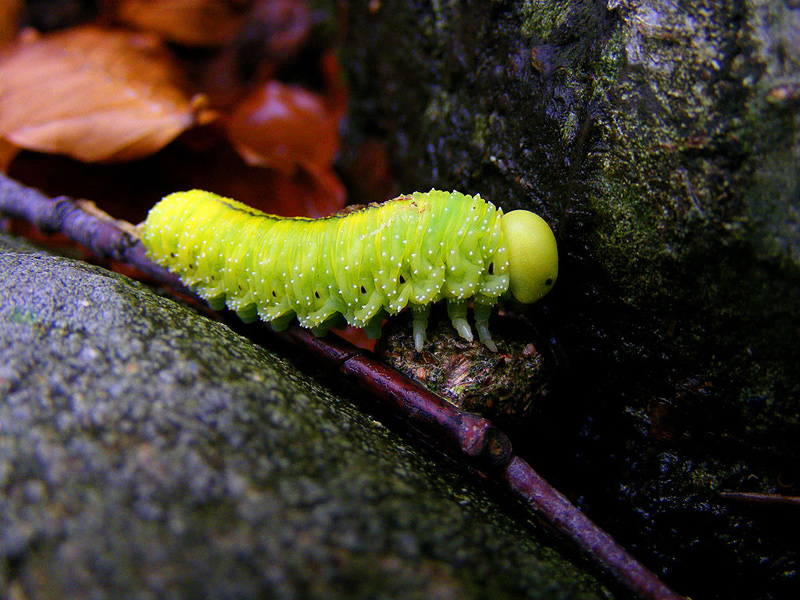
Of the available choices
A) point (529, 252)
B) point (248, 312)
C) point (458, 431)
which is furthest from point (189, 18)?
point (458, 431)

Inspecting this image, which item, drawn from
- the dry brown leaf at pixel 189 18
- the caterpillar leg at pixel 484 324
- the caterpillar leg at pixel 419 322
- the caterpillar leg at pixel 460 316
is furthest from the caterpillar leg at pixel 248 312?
the dry brown leaf at pixel 189 18

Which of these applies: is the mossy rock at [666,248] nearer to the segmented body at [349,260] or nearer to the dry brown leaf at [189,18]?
the segmented body at [349,260]

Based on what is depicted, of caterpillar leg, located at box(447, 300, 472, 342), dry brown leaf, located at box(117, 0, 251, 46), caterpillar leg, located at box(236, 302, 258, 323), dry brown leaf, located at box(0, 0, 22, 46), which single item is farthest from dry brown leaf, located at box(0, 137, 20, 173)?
caterpillar leg, located at box(447, 300, 472, 342)

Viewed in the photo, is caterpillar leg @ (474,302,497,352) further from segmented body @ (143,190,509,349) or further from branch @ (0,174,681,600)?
branch @ (0,174,681,600)

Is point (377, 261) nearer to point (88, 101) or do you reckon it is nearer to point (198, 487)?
point (198, 487)

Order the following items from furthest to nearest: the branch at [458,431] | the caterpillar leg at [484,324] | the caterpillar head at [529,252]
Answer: the caterpillar leg at [484,324]
the caterpillar head at [529,252]
the branch at [458,431]

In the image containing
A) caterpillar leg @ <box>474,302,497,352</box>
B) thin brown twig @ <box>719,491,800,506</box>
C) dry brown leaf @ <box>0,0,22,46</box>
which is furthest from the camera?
dry brown leaf @ <box>0,0,22,46</box>

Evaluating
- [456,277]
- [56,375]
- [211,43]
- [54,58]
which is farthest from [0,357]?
[211,43]

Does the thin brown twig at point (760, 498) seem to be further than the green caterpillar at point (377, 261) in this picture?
No

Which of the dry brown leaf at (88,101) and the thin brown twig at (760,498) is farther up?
the thin brown twig at (760,498)
